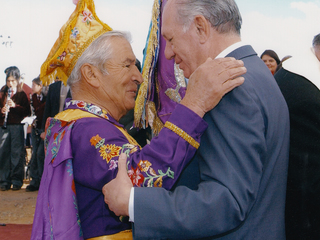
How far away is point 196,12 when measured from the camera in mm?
1601

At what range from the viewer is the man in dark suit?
1.37 m

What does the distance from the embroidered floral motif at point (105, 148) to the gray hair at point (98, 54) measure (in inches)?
19.0

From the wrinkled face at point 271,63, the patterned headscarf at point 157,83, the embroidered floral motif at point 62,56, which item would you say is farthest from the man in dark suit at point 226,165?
the wrinkled face at point 271,63

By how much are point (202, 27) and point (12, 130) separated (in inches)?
304

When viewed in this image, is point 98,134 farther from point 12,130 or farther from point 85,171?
point 12,130

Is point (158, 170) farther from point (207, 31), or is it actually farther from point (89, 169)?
point (207, 31)

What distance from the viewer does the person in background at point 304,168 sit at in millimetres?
1741

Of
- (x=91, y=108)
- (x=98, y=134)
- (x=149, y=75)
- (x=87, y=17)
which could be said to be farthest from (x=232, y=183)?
(x=149, y=75)

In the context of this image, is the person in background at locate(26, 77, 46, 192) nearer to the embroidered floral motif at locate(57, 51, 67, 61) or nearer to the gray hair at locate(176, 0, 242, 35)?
the embroidered floral motif at locate(57, 51, 67, 61)

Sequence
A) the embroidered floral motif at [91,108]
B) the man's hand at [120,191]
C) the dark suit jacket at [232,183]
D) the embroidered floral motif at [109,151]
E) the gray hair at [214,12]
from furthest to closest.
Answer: the embroidered floral motif at [91,108] → the embroidered floral motif at [109,151] → the gray hair at [214,12] → the man's hand at [120,191] → the dark suit jacket at [232,183]

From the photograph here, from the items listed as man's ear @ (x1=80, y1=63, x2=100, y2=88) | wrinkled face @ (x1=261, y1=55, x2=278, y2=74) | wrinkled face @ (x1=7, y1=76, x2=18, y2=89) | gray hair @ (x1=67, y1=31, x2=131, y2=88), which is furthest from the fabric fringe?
wrinkled face @ (x1=7, y1=76, x2=18, y2=89)

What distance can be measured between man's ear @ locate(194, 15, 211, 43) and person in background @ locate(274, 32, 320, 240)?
0.54 m

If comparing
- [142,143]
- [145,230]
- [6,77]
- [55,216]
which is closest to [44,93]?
[6,77]

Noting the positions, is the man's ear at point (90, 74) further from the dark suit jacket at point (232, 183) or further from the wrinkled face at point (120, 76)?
the dark suit jacket at point (232, 183)
